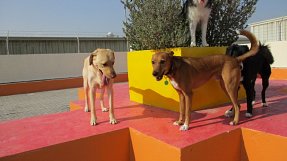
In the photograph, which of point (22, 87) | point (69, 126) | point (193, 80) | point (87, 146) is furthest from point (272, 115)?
point (22, 87)

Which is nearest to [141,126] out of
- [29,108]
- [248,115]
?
[248,115]

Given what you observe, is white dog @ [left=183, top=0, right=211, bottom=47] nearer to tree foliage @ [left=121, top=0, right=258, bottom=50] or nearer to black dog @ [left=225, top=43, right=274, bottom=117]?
tree foliage @ [left=121, top=0, right=258, bottom=50]

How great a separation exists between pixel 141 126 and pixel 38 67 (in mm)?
11192

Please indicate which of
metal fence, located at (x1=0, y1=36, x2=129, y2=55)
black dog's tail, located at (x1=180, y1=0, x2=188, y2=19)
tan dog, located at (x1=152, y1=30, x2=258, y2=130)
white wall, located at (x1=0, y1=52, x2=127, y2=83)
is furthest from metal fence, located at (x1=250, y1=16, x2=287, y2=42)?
tan dog, located at (x1=152, y1=30, x2=258, y2=130)

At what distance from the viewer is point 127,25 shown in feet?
16.3

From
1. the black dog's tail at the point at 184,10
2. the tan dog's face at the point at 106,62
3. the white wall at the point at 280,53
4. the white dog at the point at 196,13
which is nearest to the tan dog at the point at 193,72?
the tan dog's face at the point at 106,62

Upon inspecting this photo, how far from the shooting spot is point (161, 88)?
4266 millimetres

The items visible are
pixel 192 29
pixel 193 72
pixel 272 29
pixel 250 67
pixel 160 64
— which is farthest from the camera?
pixel 272 29

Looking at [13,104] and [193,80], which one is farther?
[13,104]

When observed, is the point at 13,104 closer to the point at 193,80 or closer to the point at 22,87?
the point at 22,87

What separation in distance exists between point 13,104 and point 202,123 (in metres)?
7.48

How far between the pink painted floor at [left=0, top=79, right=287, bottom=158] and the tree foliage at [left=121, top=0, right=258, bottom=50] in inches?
47.3

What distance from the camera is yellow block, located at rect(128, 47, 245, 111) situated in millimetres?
4034

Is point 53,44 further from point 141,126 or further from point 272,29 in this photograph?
point 141,126
